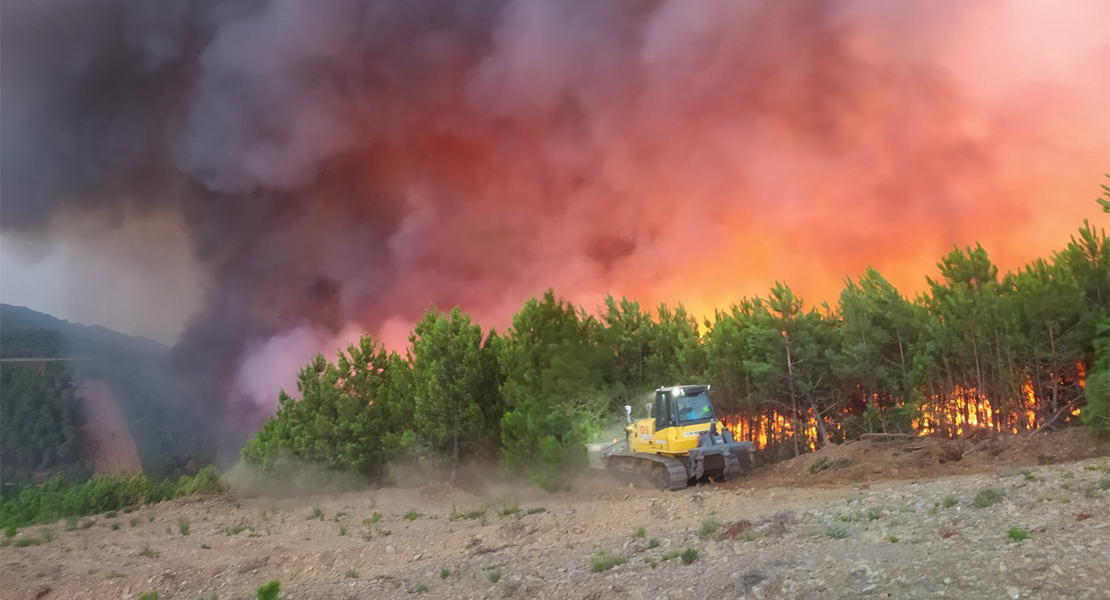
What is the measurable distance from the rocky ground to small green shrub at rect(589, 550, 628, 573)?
3 cm

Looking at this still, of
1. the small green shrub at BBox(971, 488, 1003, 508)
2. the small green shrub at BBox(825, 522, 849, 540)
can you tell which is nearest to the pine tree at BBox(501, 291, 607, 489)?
the small green shrub at BBox(825, 522, 849, 540)

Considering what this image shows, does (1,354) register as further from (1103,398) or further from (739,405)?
(1103,398)

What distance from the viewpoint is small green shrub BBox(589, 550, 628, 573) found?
8.59 m

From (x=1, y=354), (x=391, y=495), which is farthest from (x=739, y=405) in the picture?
(x=1, y=354)

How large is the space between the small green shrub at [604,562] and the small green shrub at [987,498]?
4.62 m

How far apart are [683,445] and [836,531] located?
357 inches

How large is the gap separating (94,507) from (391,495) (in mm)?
12945

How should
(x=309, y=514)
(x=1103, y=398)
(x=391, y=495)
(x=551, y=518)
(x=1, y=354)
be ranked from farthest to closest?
1. (x=1, y=354)
2. (x=391, y=495)
3. (x=309, y=514)
4. (x=1103, y=398)
5. (x=551, y=518)

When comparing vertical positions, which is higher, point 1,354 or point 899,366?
point 1,354

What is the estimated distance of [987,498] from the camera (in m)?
8.95

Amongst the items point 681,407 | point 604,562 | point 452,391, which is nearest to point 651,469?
point 681,407

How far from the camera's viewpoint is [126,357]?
4644 cm

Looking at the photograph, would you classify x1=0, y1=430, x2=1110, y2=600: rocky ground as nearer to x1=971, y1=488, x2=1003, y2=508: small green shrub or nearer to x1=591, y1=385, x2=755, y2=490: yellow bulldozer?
x1=971, y1=488, x2=1003, y2=508: small green shrub

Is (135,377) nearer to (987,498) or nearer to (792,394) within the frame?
(792,394)
